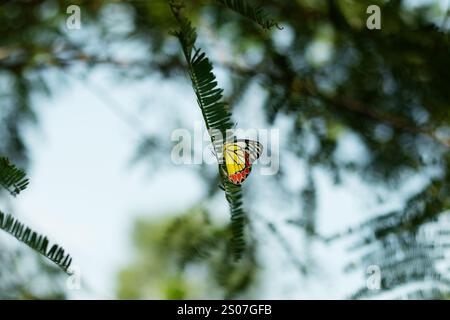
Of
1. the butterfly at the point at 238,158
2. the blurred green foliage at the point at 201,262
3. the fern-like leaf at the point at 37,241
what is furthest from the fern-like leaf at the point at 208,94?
the blurred green foliage at the point at 201,262

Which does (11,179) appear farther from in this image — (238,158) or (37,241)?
(238,158)

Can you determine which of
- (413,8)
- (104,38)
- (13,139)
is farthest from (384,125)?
(13,139)

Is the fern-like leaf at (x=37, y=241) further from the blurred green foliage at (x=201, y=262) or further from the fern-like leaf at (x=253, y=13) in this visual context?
the blurred green foliage at (x=201, y=262)

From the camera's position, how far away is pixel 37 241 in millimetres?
427

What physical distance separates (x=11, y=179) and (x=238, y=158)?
17 cm

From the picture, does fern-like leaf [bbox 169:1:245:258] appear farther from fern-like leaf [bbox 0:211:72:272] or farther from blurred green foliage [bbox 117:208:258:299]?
blurred green foliage [bbox 117:208:258:299]

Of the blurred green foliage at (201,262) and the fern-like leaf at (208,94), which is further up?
the blurred green foliage at (201,262)

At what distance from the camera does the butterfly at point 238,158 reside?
0.42 m

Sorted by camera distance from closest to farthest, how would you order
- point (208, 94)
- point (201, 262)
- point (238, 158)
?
point (208, 94)
point (238, 158)
point (201, 262)

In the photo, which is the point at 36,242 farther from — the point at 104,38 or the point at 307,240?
the point at 104,38

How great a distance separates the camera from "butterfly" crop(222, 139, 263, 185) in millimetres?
419

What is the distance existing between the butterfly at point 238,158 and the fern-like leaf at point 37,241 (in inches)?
5.2

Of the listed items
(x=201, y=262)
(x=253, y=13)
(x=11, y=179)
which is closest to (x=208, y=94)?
(x=253, y=13)

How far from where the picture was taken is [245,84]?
1097mm
